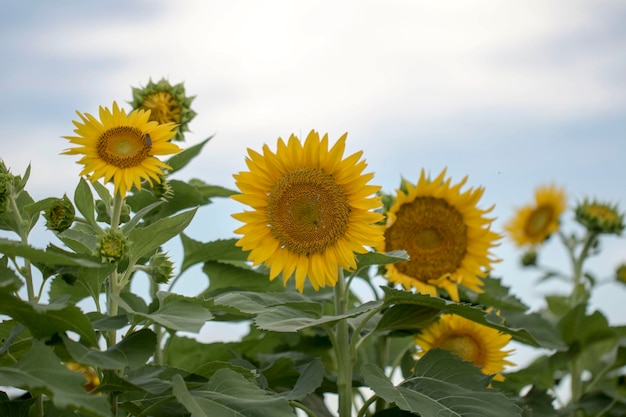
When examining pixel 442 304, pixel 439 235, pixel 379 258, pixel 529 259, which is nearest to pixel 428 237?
pixel 439 235

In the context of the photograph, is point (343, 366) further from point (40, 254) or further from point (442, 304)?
point (40, 254)

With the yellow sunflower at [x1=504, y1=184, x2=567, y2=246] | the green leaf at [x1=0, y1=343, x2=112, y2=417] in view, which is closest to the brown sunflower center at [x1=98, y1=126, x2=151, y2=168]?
the green leaf at [x1=0, y1=343, x2=112, y2=417]

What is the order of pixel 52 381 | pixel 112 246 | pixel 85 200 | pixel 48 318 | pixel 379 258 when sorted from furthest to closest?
pixel 379 258 < pixel 85 200 < pixel 112 246 < pixel 48 318 < pixel 52 381

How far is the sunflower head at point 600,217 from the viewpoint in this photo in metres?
3.43

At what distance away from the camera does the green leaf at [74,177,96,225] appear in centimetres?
172

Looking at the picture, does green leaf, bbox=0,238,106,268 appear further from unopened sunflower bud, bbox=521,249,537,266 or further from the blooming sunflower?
unopened sunflower bud, bbox=521,249,537,266

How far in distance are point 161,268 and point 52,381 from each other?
49cm

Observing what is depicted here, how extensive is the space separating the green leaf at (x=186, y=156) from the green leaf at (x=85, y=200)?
1.49 ft

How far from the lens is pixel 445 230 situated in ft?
7.64

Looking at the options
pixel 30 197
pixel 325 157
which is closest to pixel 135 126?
pixel 30 197

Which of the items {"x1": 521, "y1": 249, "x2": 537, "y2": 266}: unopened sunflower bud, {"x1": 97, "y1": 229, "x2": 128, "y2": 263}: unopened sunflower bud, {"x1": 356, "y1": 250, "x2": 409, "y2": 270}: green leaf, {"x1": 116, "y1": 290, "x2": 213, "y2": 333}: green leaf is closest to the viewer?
→ {"x1": 116, "y1": 290, "x2": 213, "y2": 333}: green leaf

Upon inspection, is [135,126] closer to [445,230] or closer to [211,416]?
[211,416]

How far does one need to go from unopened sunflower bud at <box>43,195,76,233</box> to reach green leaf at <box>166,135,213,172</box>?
48 cm

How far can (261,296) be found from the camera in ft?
6.13
